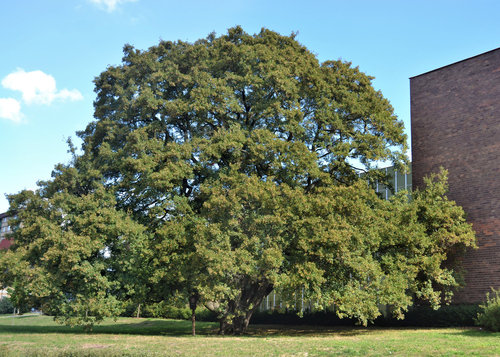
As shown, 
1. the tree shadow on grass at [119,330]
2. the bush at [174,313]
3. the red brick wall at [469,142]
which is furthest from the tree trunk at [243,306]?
the bush at [174,313]

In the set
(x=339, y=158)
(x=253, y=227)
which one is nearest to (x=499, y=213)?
(x=339, y=158)

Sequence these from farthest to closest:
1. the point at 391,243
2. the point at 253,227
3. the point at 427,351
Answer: the point at 391,243, the point at 253,227, the point at 427,351

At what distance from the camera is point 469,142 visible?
93.7ft

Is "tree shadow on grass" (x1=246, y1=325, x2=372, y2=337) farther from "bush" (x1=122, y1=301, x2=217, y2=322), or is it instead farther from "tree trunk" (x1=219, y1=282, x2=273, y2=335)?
"bush" (x1=122, y1=301, x2=217, y2=322)

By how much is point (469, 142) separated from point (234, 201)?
14903 millimetres

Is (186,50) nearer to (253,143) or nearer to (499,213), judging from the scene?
(253,143)

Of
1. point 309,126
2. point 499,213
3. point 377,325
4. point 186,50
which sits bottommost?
point 377,325

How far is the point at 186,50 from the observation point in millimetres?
28812

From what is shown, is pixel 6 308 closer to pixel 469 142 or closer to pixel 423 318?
pixel 423 318

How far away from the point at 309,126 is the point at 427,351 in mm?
15448

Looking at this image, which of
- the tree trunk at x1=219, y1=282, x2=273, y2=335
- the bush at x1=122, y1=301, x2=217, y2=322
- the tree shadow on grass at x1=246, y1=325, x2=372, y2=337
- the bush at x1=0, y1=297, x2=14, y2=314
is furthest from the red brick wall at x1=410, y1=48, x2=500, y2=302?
the bush at x1=0, y1=297, x2=14, y2=314

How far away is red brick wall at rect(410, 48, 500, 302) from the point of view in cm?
2692

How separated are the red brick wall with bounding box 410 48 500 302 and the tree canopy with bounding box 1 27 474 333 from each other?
1.43m

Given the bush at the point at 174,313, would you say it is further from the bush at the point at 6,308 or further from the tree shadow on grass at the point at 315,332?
the bush at the point at 6,308
